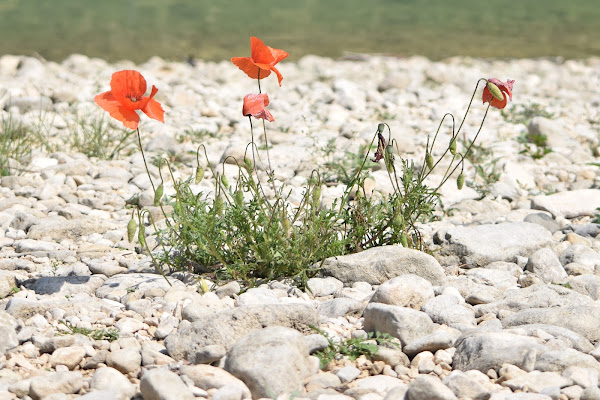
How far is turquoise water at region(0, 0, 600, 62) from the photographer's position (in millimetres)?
13469

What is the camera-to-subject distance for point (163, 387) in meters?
2.28

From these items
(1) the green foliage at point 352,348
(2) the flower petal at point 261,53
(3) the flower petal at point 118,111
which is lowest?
(1) the green foliage at point 352,348

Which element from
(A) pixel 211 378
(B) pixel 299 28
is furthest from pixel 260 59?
(B) pixel 299 28

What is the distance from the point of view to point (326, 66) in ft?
35.1

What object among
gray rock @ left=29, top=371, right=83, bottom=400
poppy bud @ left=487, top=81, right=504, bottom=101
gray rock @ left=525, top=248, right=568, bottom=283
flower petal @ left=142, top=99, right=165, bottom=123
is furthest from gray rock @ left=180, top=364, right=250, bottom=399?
gray rock @ left=525, top=248, right=568, bottom=283

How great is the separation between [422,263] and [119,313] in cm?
133

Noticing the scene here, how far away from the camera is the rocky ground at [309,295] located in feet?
8.08

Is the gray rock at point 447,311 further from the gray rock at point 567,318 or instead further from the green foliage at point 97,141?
the green foliage at point 97,141

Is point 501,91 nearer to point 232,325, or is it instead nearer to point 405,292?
point 405,292

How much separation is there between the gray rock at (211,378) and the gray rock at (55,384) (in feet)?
1.11

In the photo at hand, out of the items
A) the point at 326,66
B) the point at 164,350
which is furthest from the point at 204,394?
the point at 326,66

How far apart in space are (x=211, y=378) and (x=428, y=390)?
694 millimetres

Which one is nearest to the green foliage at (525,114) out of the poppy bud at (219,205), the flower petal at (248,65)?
the flower petal at (248,65)

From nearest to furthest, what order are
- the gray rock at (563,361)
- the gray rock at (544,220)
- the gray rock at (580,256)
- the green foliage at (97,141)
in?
the gray rock at (563,361) → the gray rock at (580,256) → the gray rock at (544,220) → the green foliage at (97,141)
